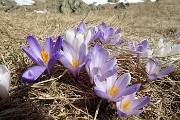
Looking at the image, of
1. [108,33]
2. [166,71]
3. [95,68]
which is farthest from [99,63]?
[108,33]

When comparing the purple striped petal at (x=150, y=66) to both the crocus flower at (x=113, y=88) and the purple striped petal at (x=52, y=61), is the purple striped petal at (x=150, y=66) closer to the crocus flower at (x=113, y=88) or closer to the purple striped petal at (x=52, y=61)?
the crocus flower at (x=113, y=88)

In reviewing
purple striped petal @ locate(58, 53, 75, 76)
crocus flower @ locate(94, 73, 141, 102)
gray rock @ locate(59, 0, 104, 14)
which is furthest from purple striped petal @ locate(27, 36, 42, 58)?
gray rock @ locate(59, 0, 104, 14)

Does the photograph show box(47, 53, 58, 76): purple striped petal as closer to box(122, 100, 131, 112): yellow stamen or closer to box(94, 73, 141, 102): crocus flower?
box(94, 73, 141, 102): crocus flower

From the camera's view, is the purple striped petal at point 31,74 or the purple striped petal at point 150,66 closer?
the purple striped petal at point 31,74

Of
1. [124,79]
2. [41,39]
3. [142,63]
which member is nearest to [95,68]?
[124,79]

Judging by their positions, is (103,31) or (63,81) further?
(103,31)

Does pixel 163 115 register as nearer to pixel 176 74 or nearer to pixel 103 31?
pixel 176 74

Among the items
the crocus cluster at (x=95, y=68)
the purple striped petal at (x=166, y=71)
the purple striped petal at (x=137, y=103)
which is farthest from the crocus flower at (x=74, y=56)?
the purple striped petal at (x=166, y=71)

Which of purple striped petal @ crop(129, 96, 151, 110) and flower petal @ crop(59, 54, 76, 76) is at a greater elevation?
flower petal @ crop(59, 54, 76, 76)
